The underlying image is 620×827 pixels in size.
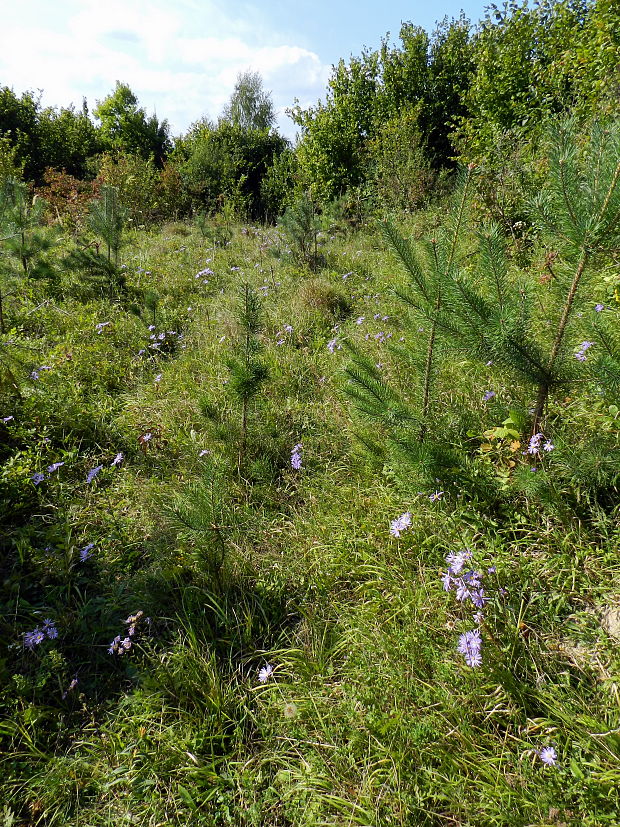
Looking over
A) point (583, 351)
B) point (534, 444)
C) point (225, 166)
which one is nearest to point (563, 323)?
point (534, 444)

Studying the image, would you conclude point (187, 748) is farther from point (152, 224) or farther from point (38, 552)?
point (152, 224)

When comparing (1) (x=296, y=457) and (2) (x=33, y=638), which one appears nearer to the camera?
(2) (x=33, y=638)

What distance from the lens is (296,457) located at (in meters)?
2.45

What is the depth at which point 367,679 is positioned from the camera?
151cm

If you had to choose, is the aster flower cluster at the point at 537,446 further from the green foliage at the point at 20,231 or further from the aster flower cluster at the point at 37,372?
the green foliage at the point at 20,231

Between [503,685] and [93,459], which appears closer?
[503,685]

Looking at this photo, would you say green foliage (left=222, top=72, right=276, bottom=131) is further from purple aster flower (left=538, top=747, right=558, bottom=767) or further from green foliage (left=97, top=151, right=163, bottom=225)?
purple aster flower (left=538, top=747, right=558, bottom=767)

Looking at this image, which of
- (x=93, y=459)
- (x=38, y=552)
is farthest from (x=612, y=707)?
(x=93, y=459)

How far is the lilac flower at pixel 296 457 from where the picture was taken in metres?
2.39

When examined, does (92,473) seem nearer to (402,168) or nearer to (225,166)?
(402,168)

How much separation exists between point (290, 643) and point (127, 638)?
706mm

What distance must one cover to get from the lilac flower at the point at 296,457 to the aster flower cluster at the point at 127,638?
103 cm

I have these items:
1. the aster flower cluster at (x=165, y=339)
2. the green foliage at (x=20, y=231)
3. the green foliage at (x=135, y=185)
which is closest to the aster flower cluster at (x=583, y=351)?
the aster flower cluster at (x=165, y=339)

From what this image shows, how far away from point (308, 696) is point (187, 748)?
45 centimetres
